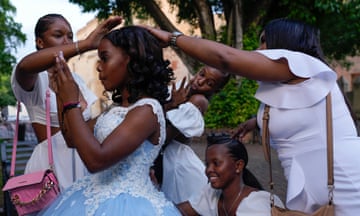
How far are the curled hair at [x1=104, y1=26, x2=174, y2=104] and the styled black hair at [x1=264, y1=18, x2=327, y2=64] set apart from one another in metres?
0.55

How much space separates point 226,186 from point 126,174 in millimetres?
844

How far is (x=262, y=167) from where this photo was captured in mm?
8672

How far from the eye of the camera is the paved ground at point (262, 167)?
611 cm

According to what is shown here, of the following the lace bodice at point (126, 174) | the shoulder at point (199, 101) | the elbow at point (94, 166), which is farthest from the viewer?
the shoulder at point (199, 101)

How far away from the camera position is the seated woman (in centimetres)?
248

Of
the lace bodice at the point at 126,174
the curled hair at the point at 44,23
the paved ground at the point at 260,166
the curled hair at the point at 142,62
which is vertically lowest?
the paved ground at the point at 260,166

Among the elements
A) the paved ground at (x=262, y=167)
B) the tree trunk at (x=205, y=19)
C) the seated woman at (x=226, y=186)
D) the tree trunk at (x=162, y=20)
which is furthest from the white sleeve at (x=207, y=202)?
the tree trunk at (x=205, y=19)

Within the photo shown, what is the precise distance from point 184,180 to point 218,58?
134cm

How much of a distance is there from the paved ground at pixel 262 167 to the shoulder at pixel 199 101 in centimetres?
262

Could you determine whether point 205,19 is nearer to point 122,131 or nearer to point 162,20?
point 162,20

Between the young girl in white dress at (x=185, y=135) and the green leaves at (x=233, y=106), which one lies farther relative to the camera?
the green leaves at (x=233, y=106)

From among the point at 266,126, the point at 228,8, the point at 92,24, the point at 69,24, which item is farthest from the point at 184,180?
the point at 92,24

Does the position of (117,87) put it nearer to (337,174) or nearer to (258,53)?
(258,53)

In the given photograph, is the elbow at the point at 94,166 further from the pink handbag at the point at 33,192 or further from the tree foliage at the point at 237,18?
the tree foliage at the point at 237,18
